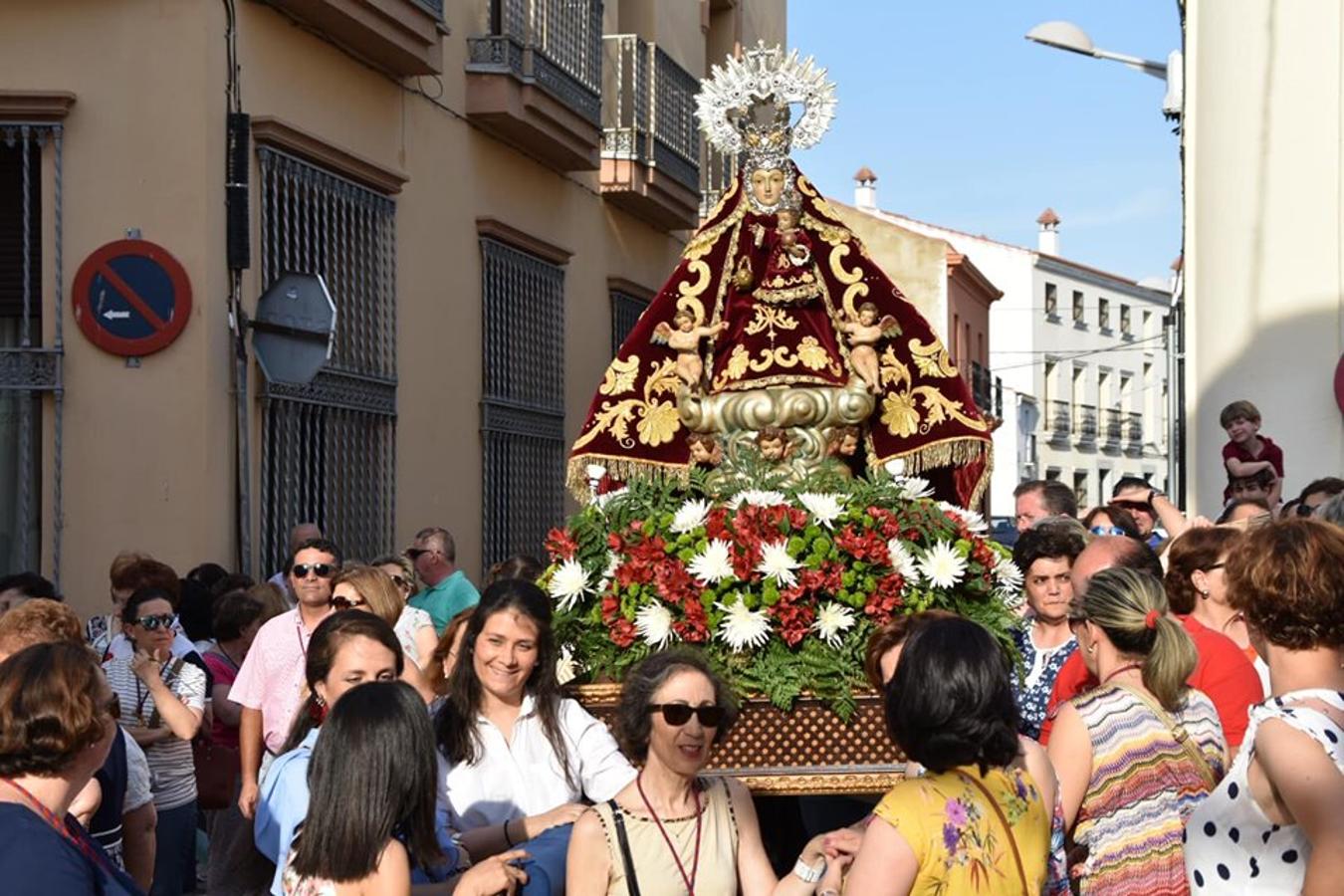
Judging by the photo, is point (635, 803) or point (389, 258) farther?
point (389, 258)

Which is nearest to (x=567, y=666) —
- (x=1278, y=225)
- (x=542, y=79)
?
(x=1278, y=225)

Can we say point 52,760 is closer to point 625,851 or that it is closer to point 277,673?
point 625,851

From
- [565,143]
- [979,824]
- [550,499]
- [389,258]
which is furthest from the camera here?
[550,499]

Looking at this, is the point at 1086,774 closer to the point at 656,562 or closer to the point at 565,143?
the point at 656,562

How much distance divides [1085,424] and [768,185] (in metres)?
52.5

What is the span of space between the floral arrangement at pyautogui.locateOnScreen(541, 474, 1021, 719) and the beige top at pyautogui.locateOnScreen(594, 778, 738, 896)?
132 cm

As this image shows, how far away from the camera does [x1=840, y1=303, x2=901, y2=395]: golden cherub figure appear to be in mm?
8008

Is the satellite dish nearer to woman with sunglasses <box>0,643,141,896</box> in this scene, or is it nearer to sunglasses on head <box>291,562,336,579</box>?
sunglasses on head <box>291,562,336,579</box>

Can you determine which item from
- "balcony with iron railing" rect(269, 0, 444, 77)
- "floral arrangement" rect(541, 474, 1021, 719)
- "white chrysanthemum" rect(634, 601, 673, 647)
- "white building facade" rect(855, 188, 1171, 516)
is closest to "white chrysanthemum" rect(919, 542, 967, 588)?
"floral arrangement" rect(541, 474, 1021, 719)

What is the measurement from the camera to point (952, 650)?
4000mm

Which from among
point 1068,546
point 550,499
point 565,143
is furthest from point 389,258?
point 1068,546

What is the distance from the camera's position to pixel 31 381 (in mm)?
10562

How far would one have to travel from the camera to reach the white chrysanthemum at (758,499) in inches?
249

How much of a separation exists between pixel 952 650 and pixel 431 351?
10.3 m
